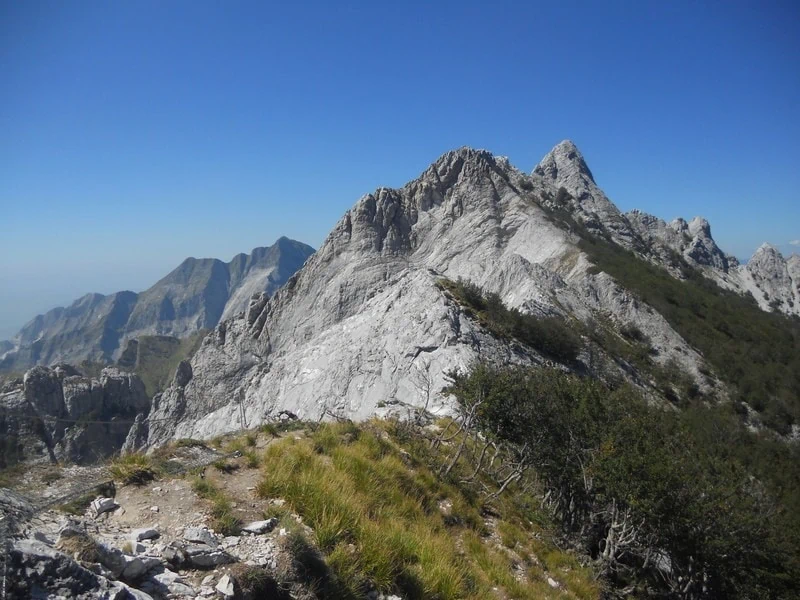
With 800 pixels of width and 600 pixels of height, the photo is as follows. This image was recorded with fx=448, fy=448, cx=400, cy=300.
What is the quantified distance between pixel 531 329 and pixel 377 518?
33.1m

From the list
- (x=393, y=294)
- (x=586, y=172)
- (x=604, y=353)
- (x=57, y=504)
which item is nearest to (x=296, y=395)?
(x=393, y=294)

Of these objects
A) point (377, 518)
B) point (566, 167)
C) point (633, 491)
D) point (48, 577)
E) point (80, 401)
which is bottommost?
point (80, 401)

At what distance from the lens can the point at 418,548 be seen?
7.18 m

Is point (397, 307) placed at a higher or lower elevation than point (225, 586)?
higher

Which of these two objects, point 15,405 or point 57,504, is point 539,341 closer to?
point 57,504

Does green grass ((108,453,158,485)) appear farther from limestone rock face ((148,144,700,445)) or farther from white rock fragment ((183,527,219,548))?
limestone rock face ((148,144,700,445))

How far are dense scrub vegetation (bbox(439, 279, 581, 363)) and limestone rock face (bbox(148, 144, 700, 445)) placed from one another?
1.97m

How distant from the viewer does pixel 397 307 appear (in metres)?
44.6

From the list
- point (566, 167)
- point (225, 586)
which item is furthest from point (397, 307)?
point (566, 167)

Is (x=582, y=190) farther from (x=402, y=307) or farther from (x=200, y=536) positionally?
(x=200, y=536)

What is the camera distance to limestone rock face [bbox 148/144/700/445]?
37.3 m

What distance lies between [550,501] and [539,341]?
23.5 metres

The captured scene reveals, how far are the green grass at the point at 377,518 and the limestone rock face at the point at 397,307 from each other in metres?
15.3

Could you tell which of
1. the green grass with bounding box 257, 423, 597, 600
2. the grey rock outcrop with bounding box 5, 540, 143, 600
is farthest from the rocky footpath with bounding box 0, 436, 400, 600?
the green grass with bounding box 257, 423, 597, 600
